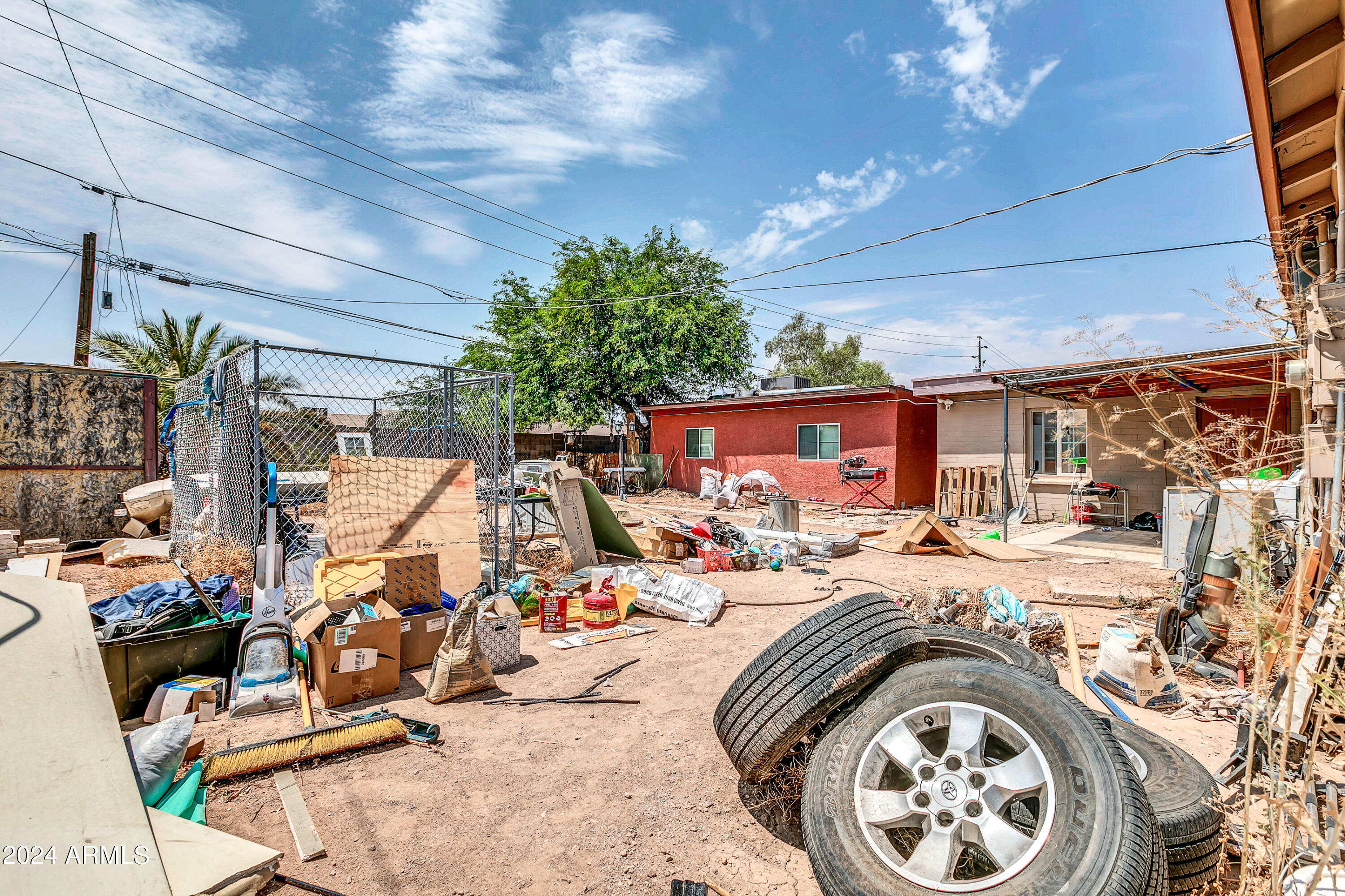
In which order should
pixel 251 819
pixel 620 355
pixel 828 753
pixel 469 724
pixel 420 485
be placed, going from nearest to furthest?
pixel 828 753
pixel 251 819
pixel 469 724
pixel 420 485
pixel 620 355

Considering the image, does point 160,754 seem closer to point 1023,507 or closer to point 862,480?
point 1023,507

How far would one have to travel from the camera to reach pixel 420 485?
611 cm

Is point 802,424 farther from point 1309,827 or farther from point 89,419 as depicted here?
point 1309,827

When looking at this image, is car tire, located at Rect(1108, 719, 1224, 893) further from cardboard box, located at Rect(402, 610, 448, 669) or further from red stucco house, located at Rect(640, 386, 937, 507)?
red stucco house, located at Rect(640, 386, 937, 507)

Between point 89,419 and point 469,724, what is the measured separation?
850 cm

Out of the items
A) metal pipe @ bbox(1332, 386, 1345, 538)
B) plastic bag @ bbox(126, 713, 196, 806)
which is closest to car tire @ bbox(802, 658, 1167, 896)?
plastic bag @ bbox(126, 713, 196, 806)

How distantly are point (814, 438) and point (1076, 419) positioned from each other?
6.20 meters

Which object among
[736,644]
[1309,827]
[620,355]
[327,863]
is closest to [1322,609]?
[1309,827]

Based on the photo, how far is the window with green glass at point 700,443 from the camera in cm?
1995

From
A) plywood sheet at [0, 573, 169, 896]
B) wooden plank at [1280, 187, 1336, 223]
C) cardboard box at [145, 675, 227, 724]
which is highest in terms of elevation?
wooden plank at [1280, 187, 1336, 223]

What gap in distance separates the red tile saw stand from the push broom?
13.6 m

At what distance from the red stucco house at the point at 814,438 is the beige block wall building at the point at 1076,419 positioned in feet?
3.73

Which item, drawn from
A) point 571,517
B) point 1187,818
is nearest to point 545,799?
point 1187,818

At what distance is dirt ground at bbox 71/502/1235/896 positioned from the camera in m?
2.32
